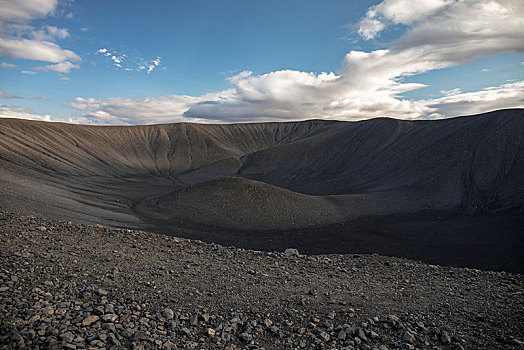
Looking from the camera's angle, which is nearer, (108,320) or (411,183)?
(108,320)

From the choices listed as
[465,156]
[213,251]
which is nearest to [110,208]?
[213,251]

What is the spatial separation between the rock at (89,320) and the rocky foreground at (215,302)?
16 millimetres

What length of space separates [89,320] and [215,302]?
234cm

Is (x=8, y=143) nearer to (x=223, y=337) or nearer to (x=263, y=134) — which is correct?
(x=223, y=337)

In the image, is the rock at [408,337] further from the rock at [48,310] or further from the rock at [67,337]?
the rock at [48,310]

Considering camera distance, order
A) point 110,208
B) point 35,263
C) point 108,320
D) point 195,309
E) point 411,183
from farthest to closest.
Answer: point 411,183 → point 110,208 → point 35,263 → point 195,309 → point 108,320

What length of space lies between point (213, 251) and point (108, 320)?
5386 millimetres

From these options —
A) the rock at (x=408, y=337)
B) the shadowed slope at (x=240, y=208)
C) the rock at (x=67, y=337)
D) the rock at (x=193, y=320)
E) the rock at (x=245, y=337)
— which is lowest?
the shadowed slope at (x=240, y=208)

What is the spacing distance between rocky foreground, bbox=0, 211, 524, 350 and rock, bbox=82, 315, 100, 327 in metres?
0.02

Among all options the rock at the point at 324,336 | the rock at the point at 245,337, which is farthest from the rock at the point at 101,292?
the rock at the point at 324,336

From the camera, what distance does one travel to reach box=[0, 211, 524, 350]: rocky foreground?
16.5 ft

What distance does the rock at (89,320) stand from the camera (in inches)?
195

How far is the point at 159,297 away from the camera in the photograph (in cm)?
630

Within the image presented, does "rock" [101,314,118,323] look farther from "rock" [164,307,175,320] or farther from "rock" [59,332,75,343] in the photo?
"rock" [164,307,175,320]
